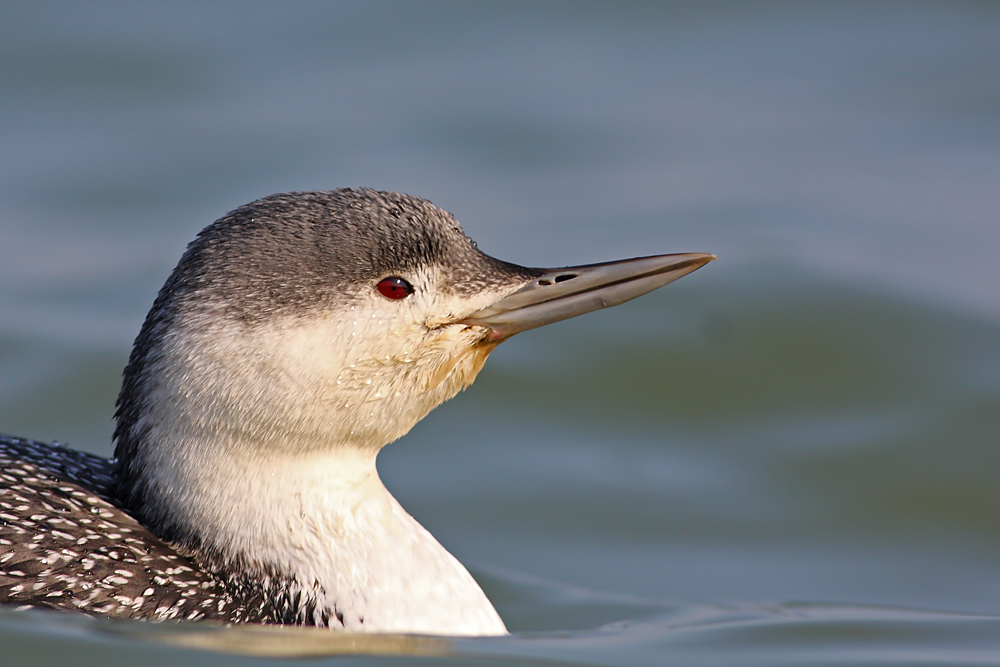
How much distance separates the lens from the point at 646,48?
9.23 m

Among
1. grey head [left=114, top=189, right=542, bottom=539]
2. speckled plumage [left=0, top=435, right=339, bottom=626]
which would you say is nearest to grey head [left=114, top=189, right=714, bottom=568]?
grey head [left=114, top=189, right=542, bottom=539]

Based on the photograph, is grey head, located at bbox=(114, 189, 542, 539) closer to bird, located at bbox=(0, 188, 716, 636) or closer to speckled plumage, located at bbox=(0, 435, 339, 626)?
bird, located at bbox=(0, 188, 716, 636)

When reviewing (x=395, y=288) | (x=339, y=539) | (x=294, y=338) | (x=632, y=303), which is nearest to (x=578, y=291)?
(x=395, y=288)

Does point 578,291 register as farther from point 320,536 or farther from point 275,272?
point 320,536

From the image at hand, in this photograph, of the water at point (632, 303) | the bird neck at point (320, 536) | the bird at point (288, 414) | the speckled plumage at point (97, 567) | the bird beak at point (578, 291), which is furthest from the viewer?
the water at point (632, 303)

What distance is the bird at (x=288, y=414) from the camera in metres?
4.02

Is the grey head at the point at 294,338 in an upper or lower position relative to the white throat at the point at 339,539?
upper

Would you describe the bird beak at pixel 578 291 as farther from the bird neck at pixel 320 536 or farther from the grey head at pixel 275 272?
the bird neck at pixel 320 536

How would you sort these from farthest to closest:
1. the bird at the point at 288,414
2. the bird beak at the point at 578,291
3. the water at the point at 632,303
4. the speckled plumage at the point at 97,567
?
the water at the point at 632,303 → the bird beak at the point at 578,291 → the bird at the point at 288,414 → the speckled plumage at the point at 97,567

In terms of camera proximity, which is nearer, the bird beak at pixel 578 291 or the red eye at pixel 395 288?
the red eye at pixel 395 288

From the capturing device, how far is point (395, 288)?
4.23 m

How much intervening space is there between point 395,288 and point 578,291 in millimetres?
631

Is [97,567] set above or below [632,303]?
below

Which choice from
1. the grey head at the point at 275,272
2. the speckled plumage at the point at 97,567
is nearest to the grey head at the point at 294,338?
the grey head at the point at 275,272
